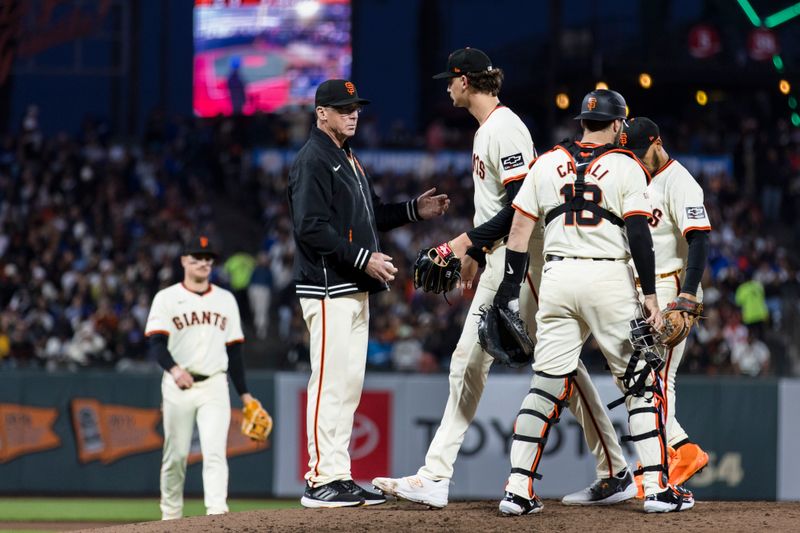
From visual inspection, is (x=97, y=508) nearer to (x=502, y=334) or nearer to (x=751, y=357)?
(x=502, y=334)

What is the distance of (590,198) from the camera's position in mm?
5707

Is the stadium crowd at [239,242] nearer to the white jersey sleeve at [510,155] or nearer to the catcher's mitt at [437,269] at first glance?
the catcher's mitt at [437,269]

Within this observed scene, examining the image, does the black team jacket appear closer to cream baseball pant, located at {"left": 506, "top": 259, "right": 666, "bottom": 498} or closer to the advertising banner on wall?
cream baseball pant, located at {"left": 506, "top": 259, "right": 666, "bottom": 498}

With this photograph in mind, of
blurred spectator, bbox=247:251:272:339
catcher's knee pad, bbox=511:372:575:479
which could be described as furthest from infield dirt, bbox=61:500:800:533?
blurred spectator, bbox=247:251:272:339

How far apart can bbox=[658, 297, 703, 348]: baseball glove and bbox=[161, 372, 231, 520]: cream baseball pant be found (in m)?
3.52

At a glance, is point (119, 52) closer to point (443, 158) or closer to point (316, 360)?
point (443, 158)

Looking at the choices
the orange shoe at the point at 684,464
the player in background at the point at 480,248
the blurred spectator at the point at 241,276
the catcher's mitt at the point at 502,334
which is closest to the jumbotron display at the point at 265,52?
the blurred spectator at the point at 241,276

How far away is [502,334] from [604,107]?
3.92 ft

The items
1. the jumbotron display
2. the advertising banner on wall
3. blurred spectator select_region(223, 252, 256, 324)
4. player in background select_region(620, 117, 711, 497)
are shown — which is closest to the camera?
player in background select_region(620, 117, 711, 497)

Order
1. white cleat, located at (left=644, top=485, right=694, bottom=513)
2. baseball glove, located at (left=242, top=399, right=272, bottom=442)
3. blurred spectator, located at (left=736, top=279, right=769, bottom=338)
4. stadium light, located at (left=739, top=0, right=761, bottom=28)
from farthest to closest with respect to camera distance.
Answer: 1. blurred spectator, located at (left=736, top=279, right=769, bottom=338)
2. baseball glove, located at (left=242, top=399, right=272, bottom=442)
3. stadium light, located at (left=739, top=0, right=761, bottom=28)
4. white cleat, located at (left=644, top=485, right=694, bottom=513)

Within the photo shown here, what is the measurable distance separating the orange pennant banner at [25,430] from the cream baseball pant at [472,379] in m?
7.59

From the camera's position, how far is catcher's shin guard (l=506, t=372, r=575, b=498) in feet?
18.8

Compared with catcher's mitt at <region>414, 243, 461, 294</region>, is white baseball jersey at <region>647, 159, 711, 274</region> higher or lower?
higher

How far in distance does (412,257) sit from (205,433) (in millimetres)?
10149
